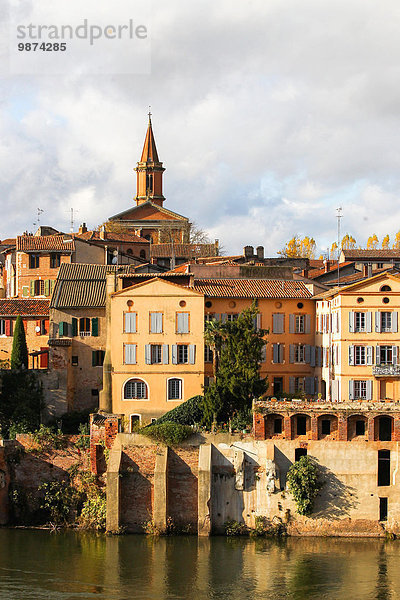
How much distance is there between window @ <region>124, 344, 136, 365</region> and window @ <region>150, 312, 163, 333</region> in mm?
1575

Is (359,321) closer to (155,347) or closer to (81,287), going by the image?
(155,347)

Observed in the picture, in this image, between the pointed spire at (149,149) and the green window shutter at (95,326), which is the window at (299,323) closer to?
the green window shutter at (95,326)

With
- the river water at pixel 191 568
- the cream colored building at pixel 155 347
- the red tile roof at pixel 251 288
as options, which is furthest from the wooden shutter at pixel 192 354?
the river water at pixel 191 568

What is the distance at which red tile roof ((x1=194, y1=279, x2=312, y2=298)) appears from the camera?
209ft

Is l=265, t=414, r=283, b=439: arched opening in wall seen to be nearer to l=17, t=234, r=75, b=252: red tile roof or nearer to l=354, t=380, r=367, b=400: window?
l=354, t=380, r=367, b=400: window

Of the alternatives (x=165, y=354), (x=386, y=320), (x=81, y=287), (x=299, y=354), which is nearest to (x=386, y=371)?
(x=386, y=320)

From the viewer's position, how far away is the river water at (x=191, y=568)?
4403 centimetres

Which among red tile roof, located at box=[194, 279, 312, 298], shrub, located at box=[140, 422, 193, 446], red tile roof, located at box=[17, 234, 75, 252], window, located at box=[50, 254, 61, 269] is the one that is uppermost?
red tile roof, located at box=[17, 234, 75, 252]

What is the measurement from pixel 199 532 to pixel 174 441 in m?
4.99

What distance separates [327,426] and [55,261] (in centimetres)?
3353

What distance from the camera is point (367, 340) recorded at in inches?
2350

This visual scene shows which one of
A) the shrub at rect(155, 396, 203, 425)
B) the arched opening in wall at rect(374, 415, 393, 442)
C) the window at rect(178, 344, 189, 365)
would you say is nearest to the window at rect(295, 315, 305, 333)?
the window at rect(178, 344, 189, 365)

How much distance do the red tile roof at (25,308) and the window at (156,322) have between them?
31.8 feet

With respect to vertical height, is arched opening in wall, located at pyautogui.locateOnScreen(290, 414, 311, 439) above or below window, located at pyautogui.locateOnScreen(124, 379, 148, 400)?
below
